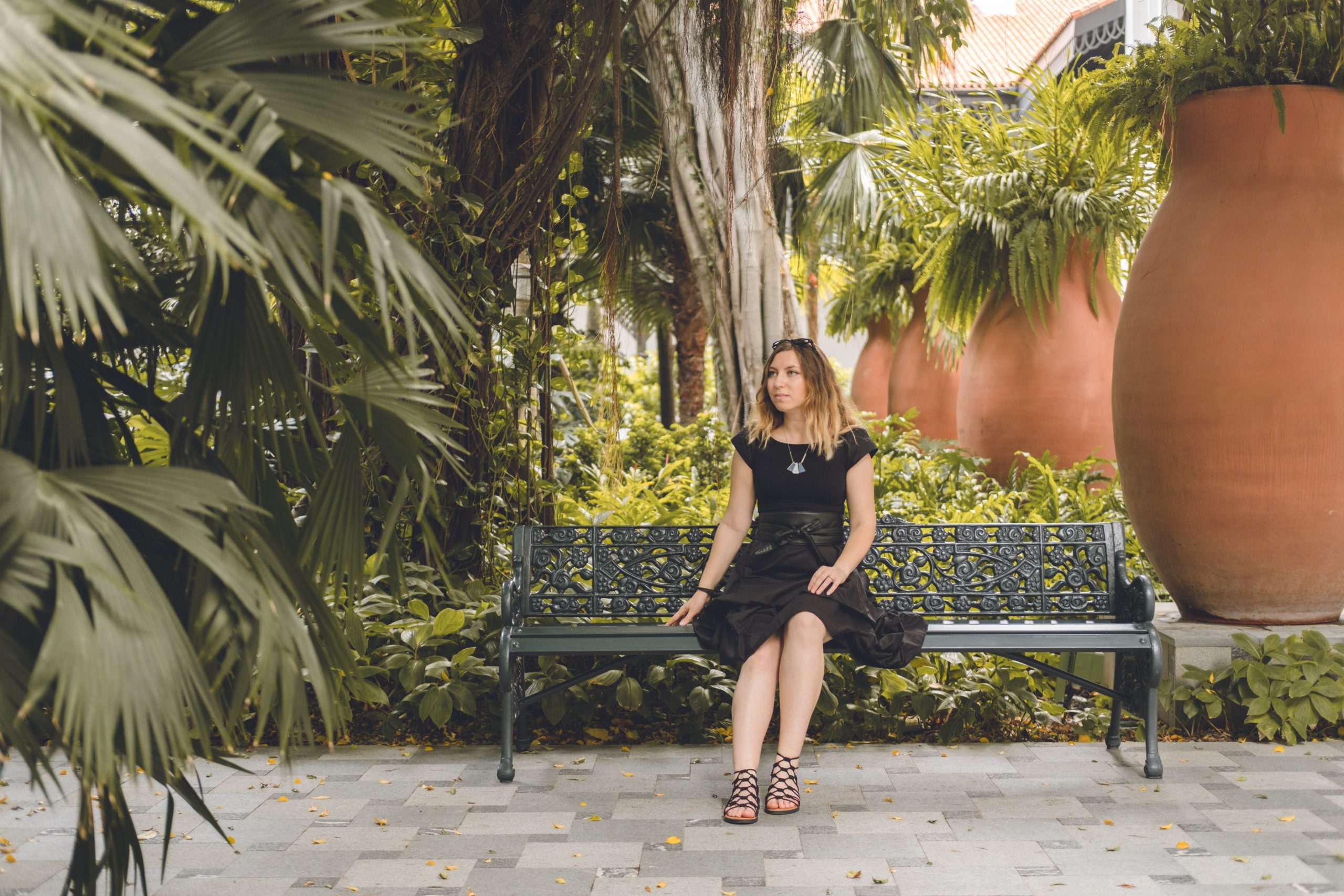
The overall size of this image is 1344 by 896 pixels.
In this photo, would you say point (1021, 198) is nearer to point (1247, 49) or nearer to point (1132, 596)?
point (1247, 49)

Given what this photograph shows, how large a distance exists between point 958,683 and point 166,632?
9.42 ft

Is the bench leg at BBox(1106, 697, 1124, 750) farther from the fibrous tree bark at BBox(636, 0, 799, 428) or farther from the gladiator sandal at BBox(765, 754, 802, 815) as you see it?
the fibrous tree bark at BBox(636, 0, 799, 428)

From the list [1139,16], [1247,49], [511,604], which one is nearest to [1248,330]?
[1247,49]

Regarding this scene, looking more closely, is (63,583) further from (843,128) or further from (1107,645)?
(843,128)

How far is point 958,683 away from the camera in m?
3.86

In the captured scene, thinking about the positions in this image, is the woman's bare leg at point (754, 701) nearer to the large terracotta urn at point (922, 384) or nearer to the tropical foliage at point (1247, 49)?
the tropical foliage at point (1247, 49)

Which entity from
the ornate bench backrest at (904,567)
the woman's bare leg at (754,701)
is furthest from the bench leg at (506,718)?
the woman's bare leg at (754,701)

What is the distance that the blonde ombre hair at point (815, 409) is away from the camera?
3.44 metres

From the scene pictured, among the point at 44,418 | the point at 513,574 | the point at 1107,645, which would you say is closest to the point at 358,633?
the point at 513,574

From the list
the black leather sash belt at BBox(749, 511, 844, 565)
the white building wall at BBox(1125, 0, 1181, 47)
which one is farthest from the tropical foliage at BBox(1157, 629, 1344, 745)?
the white building wall at BBox(1125, 0, 1181, 47)

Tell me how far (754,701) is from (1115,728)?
4.19 feet

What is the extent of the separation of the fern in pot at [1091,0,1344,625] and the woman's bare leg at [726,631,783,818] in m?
1.69

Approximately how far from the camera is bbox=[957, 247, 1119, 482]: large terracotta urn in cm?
684

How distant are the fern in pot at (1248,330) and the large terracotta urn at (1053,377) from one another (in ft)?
9.32
